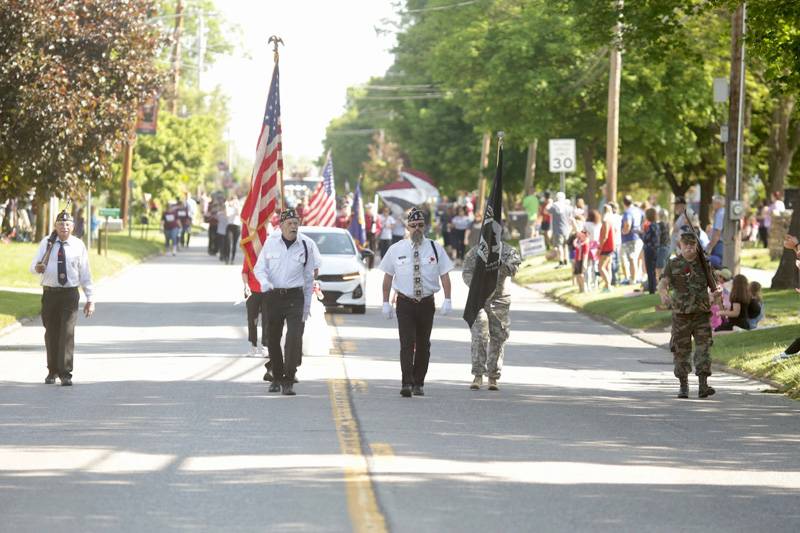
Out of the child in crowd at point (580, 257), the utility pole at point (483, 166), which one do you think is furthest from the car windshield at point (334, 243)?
the utility pole at point (483, 166)

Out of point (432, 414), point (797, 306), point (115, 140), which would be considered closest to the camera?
point (432, 414)

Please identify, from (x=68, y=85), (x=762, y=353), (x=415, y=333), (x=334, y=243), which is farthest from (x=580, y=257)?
(x=415, y=333)

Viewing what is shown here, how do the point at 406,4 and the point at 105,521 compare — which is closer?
the point at 105,521

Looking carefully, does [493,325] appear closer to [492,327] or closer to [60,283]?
[492,327]

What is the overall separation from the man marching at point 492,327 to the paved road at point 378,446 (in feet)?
0.94

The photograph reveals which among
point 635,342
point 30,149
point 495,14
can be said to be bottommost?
point 635,342

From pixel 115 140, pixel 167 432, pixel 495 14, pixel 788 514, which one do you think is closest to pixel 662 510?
pixel 788 514

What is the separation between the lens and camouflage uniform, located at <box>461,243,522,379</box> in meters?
17.8

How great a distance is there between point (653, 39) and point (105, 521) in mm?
18155

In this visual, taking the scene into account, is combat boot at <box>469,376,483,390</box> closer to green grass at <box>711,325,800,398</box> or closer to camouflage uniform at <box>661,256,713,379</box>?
camouflage uniform at <box>661,256,713,379</box>

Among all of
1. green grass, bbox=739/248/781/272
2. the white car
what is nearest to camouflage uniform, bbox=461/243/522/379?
the white car

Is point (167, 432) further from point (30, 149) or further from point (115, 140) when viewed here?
point (115, 140)

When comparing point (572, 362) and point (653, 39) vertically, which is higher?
point (653, 39)

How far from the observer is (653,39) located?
85.6ft
